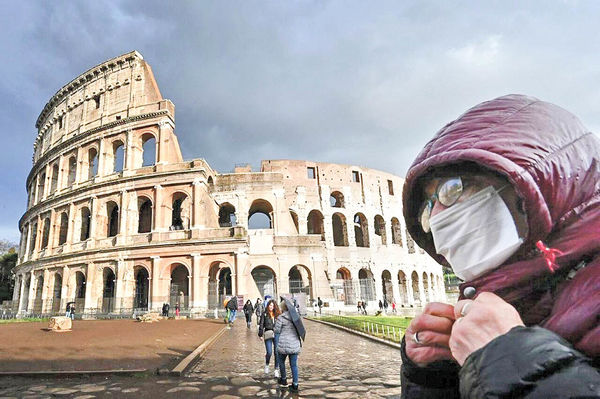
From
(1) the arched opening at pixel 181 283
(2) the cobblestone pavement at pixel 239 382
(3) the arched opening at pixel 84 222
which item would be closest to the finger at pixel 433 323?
(2) the cobblestone pavement at pixel 239 382

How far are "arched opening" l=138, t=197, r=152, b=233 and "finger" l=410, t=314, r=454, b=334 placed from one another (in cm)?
2892

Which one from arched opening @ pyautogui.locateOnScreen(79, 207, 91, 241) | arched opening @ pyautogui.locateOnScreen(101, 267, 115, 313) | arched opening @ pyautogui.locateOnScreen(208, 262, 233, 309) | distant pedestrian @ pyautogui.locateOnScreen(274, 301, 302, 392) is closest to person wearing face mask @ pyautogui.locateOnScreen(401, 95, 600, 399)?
distant pedestrian @ pyautogui.locateOnScreen(274, 301, 302, 392)

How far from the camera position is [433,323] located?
949 millimetres

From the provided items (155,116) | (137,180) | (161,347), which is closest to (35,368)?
(161,347)

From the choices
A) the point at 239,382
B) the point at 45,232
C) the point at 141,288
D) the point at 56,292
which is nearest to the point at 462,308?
the point at 239,382

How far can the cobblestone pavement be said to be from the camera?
505 centimetres

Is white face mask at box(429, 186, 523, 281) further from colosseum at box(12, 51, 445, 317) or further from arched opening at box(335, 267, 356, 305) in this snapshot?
arched opening at box(335, 267, 356, 305)

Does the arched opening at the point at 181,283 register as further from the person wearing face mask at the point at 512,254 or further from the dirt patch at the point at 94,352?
the person wearing face mask at the point at 512,254

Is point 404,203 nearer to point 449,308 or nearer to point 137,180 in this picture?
point 449,308

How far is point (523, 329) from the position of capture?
681 millimetres

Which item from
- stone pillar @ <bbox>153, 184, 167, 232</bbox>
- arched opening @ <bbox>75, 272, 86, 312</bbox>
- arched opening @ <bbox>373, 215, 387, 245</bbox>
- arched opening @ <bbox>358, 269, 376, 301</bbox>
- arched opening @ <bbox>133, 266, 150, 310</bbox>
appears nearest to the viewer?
stone pillar @ <bbox>153, 184, 167, 232</bbox>

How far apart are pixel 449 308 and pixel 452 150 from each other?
429 millimetres

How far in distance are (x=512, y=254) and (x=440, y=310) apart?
236 mm

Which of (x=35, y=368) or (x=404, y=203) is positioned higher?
(x=404, y=203)
